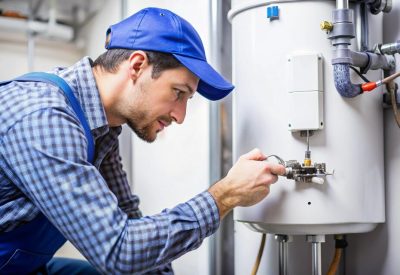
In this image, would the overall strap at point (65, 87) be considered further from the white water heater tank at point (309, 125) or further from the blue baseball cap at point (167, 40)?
the white water heater tank at point (309, 125)

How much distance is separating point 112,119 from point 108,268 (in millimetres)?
389

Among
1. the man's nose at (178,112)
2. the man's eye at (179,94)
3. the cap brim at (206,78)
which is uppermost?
the cap brim at (206,78)

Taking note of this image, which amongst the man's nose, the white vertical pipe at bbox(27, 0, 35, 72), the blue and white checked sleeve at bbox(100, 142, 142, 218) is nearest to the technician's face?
the man's nose

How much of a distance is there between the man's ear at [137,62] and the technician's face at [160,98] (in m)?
0.01

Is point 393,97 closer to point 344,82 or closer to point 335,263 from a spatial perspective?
point 344,82

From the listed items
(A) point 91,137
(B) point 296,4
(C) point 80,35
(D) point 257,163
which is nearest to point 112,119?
(A) point 91,137

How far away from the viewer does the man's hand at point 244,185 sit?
37.4 inches

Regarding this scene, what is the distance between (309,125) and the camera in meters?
0.99

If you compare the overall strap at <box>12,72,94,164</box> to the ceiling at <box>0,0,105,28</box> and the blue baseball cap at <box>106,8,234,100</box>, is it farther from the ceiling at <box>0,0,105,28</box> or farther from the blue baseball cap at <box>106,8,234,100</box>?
the ceiling at <box>0,0,105,28</box>

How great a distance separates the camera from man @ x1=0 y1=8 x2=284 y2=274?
0.84m

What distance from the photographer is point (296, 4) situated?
3.40ft

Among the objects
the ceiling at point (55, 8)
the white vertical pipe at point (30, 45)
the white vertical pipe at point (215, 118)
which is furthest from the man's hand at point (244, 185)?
the white vertical pipe at point (30, 45)

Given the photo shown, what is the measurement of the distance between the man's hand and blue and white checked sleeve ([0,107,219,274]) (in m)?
0.12

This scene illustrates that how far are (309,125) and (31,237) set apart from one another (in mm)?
615
